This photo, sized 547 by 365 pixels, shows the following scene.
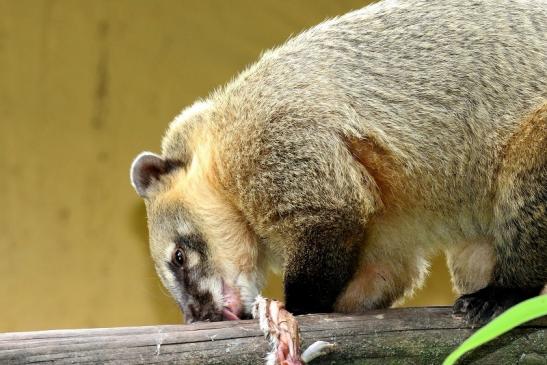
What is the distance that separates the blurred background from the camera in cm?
630

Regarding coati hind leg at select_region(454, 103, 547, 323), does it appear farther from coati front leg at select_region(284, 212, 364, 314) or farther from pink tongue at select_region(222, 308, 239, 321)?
pink tongue at select_region(222, 308, 239, 321)

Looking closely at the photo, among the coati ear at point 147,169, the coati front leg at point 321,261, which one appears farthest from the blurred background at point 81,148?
the coati front leg at point 321,261

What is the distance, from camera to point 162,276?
175 inches

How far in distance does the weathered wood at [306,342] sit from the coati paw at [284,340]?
0.15ft

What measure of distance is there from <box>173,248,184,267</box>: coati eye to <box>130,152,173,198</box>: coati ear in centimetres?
41

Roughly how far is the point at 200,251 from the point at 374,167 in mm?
978

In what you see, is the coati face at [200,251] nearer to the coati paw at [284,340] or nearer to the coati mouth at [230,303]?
the coati mouth at [230,303]

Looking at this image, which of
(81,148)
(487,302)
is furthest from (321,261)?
(81,148)

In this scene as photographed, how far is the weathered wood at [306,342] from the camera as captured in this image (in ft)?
10.3

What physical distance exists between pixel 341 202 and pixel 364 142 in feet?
1.12

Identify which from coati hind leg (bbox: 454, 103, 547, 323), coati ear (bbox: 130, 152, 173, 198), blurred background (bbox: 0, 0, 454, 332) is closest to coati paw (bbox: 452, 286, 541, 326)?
coati hind leg (bbox: 454, 103, 547, 323)

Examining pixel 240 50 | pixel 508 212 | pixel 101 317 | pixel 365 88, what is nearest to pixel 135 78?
pixel 240 50

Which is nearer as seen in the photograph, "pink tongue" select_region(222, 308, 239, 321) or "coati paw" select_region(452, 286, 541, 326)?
"coati paw" select_region(452, 286, 541, 326)

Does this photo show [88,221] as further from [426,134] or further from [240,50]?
[426,134]
